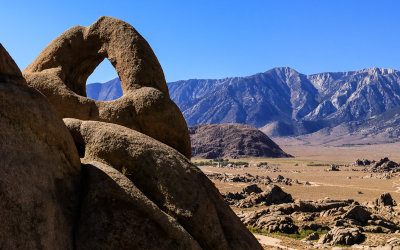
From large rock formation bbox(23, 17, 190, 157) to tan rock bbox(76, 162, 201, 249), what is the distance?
2.87 m

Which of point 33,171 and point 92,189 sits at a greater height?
point 33,171

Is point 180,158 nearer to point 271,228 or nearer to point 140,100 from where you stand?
point 140,100

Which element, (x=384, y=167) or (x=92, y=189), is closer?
(x=92, y=189)

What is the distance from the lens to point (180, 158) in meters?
6.07

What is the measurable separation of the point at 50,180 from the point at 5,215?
825 mm

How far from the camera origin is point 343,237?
57.6ft

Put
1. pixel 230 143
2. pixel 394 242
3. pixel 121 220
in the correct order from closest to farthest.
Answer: pixel 121 220 < pixel 394 242 < pixel 230 143

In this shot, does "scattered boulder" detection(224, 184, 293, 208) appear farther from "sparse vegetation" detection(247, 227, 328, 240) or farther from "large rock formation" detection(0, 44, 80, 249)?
"large rock formation" detection(0, 44, 80, 249)

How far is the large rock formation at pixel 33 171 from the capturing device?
4160mm

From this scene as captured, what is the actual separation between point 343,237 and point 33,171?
15.9 meters

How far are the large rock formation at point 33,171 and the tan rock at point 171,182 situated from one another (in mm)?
678

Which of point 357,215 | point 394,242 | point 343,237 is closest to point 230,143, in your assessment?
point 357,215

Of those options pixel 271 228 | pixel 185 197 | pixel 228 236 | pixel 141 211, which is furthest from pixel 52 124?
pixel 271 228

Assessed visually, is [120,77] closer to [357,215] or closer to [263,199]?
[357,215]
